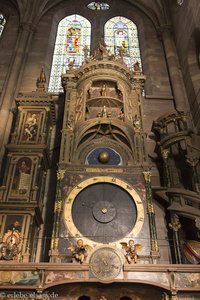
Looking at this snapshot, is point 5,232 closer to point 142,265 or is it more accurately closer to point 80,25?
point 142,265

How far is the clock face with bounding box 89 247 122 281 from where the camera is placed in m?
6.82

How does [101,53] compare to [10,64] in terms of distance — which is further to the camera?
[10,64]

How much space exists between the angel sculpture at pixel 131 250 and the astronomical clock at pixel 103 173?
10 cm

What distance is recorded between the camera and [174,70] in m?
13.6

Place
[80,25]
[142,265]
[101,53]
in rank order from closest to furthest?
[142,265], [101,53], [80,25]

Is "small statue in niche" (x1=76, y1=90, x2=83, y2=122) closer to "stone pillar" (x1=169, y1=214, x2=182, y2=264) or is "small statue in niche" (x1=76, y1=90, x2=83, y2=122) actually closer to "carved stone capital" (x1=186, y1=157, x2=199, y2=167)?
"carved stone capital" (x1=186, y1=157, x2=199, y2=167)

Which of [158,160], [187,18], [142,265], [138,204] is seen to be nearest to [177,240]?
[138,204]

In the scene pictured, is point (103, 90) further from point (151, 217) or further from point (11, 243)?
point (11, 243)

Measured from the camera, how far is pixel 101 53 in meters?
11.8

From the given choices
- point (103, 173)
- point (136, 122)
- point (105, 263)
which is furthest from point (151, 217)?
point (136, 122)

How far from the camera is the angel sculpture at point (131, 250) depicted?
7.11 m

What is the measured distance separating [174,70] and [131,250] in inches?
338

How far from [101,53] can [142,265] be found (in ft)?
24.7

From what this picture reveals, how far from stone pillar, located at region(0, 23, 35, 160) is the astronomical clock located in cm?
229
